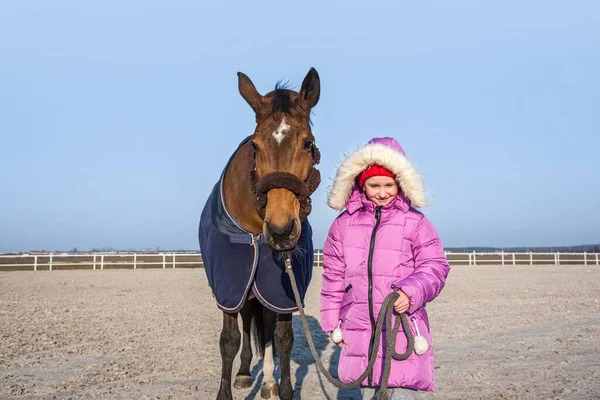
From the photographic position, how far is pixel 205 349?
A: 292 inches

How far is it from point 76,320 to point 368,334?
815 cm

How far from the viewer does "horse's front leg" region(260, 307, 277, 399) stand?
5.39 metres

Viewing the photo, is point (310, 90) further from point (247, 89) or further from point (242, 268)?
point (242, 268)

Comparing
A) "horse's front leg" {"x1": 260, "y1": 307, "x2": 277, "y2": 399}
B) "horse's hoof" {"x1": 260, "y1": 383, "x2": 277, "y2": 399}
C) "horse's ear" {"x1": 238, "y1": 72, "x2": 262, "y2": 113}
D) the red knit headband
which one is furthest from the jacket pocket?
"horse's hoof" {"x1": 260, "y1": 383, "x2": 277, "y2": 399}

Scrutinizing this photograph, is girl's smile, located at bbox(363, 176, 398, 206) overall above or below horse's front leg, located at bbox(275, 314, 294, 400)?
above

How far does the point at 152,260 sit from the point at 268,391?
28.6 meters

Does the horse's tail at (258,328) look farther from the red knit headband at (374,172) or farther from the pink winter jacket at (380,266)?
the red knit headband at (374,172)

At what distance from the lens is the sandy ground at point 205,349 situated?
17.3 ft

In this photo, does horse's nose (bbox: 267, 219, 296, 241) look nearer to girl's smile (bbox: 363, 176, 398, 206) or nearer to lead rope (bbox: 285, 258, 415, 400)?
girl's smile (bbox: 363, 176, 398, 206)

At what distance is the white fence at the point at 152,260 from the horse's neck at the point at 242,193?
25323 mm

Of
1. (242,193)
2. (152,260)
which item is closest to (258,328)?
(242,193)

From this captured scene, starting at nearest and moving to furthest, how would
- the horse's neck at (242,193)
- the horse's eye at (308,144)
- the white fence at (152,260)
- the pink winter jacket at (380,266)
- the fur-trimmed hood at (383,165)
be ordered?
the pink winter jacket at (380,266), the fur-trimmed hood at (383,165), the horse's eye at (308,144), the horse's neck at (242,193), the white fence at (152,260)

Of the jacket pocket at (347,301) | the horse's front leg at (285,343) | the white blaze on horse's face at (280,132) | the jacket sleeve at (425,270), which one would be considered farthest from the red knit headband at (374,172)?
the horse's front leg at (285,343)

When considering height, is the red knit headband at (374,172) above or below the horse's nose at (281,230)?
above
